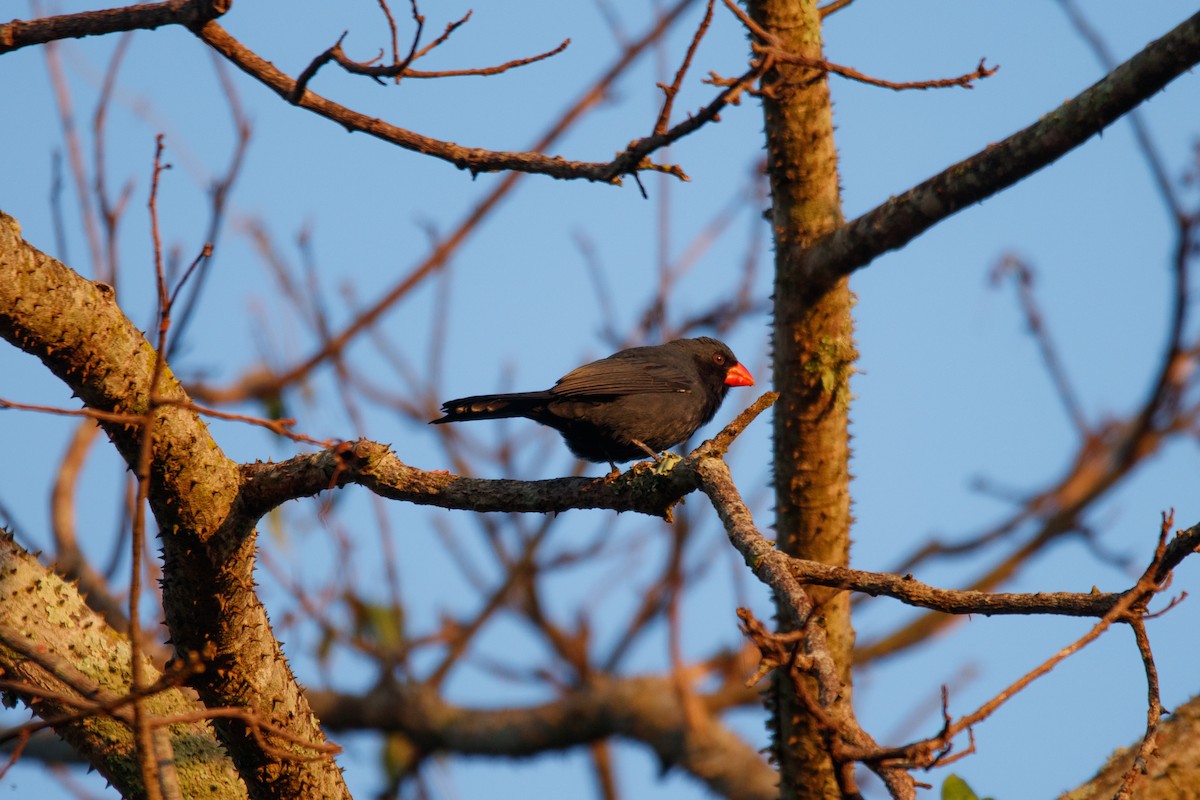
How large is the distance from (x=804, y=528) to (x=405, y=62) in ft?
8.43

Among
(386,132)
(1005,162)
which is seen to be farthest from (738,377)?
(386,132)

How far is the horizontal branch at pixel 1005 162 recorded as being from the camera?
9.72ft

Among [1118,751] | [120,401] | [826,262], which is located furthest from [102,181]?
[1118,751]

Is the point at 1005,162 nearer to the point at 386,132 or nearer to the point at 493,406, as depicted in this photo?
the point at 386,132

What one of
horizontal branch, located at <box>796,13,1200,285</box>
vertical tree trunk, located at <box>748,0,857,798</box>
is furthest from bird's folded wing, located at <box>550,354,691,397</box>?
horizontal branch, located at <box>796,13,1200,285</box>

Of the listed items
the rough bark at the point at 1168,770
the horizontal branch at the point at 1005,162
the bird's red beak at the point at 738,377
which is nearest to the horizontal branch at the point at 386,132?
the horizontal branch at the point at 1005,162

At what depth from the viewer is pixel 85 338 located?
10.3 feet

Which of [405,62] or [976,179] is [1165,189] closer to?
[976,179]

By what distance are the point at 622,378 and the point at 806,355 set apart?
1.42 meters

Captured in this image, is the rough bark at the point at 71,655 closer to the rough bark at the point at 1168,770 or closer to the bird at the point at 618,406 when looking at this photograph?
the bird at the point at 618,406

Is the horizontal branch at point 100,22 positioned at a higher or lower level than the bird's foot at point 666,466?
higher

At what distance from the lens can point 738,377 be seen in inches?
278

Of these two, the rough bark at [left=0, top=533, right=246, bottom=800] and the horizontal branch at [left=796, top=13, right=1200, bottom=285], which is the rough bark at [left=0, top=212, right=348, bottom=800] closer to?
the rough bark at [left=0, top=533, right=246, bottom=800]

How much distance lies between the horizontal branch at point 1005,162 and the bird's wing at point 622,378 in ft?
Answer: 4.87
